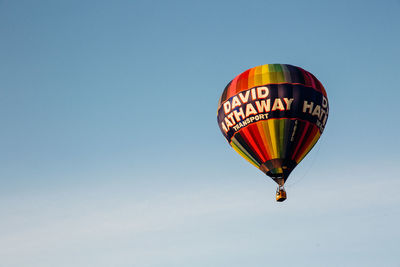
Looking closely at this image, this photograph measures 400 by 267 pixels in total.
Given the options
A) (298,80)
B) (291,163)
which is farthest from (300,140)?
(298,80)

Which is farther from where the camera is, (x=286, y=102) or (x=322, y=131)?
(x=322, y=131)

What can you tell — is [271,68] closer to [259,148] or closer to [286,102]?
[286,102]

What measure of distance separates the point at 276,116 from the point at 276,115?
0.22ft

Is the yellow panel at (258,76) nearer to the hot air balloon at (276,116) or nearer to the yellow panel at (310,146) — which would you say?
the hot air balloon at (276,116)

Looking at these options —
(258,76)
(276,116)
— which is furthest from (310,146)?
(258,76)

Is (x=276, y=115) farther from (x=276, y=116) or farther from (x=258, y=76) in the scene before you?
(x=258, y=76)

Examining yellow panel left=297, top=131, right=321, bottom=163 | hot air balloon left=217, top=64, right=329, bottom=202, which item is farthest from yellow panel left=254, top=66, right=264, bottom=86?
yellow panel left=297, top=131, right=321, bottom=163

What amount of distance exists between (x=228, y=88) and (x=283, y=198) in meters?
8.88

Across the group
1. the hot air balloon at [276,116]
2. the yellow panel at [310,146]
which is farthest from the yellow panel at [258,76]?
the yellow panel at [310,146]

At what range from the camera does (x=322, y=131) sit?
40.9 meters

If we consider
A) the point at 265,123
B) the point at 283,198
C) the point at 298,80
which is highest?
the point at 298,80

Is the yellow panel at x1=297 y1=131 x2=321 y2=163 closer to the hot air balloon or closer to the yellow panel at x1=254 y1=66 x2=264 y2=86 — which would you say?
the hot air balloon

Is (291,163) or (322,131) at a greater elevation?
(322,131)

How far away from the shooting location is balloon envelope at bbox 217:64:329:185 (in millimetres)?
38188
